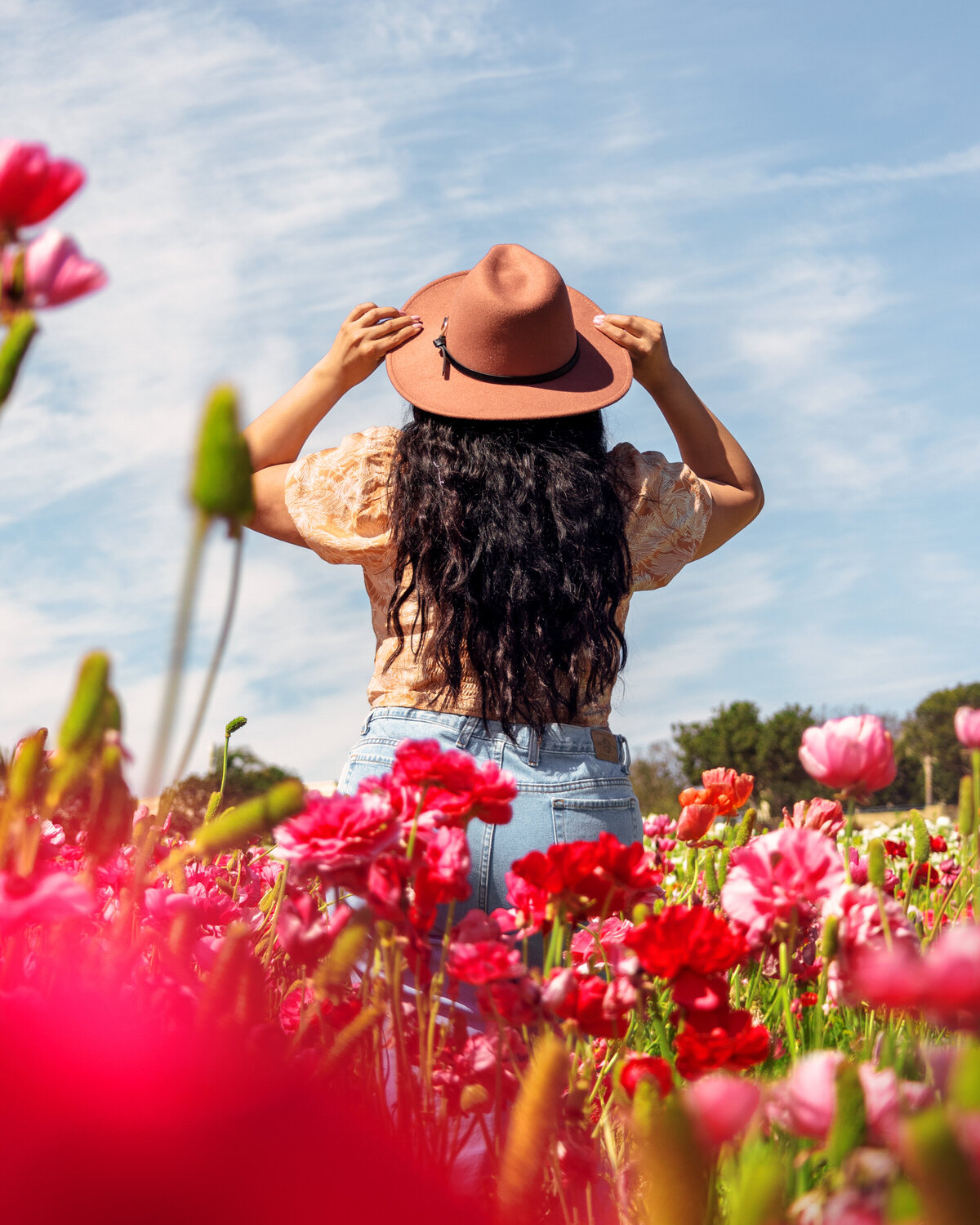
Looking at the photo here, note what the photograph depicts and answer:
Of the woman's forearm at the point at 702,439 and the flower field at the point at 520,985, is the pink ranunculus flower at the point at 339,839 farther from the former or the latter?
the woman's forearm at the point at 702,439

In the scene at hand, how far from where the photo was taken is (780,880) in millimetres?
1028

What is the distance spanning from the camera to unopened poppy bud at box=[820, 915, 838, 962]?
3.21 feet

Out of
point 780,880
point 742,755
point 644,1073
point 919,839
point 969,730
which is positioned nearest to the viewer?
point 644,1073

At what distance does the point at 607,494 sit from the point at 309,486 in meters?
0.75

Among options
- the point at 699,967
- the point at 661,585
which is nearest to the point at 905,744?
the point at 661,585

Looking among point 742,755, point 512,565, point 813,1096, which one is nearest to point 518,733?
point 512,565

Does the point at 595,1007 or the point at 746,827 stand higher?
the point at 746,827

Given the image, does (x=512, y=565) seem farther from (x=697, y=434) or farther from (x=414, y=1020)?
(x=414, y=1020)

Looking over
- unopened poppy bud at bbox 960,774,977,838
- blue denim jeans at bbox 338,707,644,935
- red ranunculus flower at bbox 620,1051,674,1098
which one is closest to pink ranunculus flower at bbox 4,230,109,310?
red ranunculus flower at bbox 620,1051,674,1098

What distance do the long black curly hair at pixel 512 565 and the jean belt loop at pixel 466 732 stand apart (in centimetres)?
4

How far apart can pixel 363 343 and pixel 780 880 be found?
2071 mm

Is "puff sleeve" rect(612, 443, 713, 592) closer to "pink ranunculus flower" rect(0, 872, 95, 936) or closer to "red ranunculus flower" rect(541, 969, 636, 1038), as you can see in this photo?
"red ranunculus flower" rect(541, 969, 636, 1038)

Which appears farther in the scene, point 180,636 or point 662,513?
point 662,513

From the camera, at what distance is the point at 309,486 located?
2.47m
